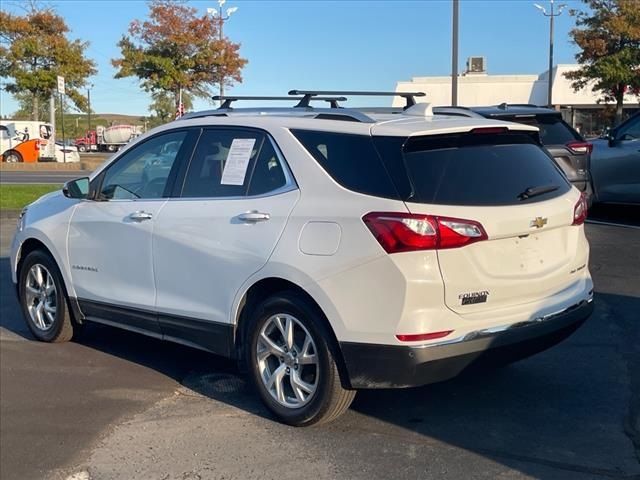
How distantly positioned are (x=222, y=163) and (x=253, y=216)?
610 millimetres

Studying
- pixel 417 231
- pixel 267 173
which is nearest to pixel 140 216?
pixel 267 173

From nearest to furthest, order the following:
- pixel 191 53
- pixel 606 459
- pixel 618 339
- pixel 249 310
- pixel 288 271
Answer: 1. pixel 606 459
2. pixel 288 271
3. pixel 249 310
4. pixel 618 339
5. pixel 191 53

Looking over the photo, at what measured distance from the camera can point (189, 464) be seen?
13.7 ft

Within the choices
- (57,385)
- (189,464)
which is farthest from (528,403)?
(57,385)

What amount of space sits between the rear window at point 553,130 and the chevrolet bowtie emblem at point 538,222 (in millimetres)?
6995

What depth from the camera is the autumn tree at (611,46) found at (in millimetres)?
31750

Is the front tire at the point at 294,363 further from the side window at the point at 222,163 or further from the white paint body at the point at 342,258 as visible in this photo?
Answer: the side window at the point at 222,163

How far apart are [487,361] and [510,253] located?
23.3 inches

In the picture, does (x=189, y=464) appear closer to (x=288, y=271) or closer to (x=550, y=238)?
(x=288, y=271)

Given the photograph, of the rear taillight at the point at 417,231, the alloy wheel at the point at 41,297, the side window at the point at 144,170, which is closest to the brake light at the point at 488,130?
the rear taillight at the point at 417,231

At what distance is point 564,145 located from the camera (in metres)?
11.0

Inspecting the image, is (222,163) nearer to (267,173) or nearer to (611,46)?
(267,173)

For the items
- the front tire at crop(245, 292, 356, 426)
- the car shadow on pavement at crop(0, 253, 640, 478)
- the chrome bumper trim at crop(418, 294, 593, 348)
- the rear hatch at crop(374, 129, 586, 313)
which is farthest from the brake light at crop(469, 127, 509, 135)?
the car shadow on pavement at crop(0, 253, 640, 478)

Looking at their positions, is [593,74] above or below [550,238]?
above
